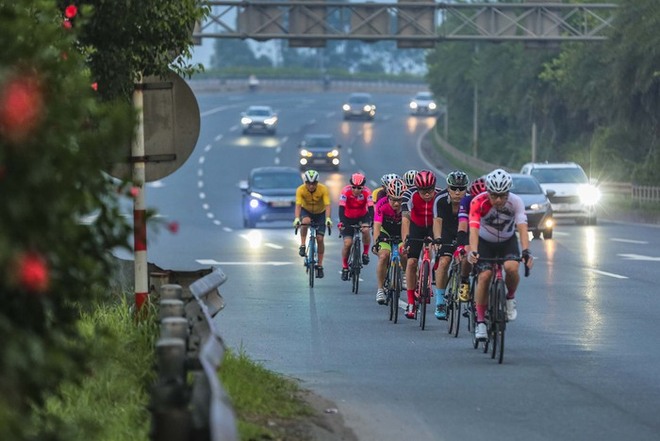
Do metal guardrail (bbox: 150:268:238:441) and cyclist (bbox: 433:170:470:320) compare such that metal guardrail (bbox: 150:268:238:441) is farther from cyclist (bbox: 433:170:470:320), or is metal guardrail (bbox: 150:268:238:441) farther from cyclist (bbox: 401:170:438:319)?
cyclist (bbox: 401:170:438:319)

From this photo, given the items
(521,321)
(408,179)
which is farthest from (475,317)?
(408,179)

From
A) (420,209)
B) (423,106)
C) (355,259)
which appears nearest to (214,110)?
(423,106)

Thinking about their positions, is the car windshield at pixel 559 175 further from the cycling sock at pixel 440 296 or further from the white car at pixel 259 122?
the white car at pixel 259 122

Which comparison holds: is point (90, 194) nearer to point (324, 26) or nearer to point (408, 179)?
point (408, 179)

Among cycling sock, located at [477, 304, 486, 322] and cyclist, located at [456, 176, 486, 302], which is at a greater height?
cyclist, located at [456, 176, 486, 302]

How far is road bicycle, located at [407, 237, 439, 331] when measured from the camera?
58.5 feet

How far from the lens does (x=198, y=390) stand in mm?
6941

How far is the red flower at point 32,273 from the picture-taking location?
176 inches

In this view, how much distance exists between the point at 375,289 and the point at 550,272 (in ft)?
12.8

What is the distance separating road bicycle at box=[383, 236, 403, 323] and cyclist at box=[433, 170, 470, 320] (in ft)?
3.21

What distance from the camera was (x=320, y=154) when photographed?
3002 inches

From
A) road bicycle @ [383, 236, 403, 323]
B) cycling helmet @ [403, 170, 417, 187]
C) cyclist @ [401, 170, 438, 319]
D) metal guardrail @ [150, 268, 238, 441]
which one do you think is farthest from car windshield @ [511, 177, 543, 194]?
metal guardrail @ [150, 268, 238, 441]

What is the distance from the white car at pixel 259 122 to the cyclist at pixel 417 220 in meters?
78.9

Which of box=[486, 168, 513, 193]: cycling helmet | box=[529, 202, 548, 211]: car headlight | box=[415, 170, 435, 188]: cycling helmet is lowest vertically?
box=[529, 202, 548, 211]: car headlight
